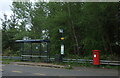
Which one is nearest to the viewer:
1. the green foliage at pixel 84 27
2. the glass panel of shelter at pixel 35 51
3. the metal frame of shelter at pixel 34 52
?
the green foliage at pixel 84 27

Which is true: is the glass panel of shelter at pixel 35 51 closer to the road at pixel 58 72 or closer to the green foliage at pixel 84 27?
the green foliage at pixel 84 27

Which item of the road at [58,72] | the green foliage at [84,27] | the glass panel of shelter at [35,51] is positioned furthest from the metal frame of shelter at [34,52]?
the road at [58,72]

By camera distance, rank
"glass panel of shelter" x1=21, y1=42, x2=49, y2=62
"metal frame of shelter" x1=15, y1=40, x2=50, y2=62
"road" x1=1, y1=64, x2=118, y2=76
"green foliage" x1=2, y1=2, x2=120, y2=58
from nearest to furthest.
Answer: "road" x1=1, y1=64, x2=118, y2=76 < "green foliage" x1=2, y1=2, x2=120, y2=58 < "metal frame of shelter" x1=15, y1=40, x2=50, y2=62 < "glass panel of shelter" x1=21, y1=42, x2=49, y2=62

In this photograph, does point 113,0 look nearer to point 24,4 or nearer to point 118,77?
point 118,77

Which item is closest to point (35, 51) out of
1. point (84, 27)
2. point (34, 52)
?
point (34, 52)

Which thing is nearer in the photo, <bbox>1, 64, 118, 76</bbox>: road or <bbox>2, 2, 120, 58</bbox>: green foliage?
<bbox>1, 64, 118, 76</bbox>: road

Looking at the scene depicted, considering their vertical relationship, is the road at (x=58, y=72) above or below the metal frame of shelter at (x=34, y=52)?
below

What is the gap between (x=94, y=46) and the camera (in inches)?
595

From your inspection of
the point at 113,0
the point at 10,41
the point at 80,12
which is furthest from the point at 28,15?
the point at 113,0

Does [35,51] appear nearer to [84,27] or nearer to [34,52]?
[34,52]

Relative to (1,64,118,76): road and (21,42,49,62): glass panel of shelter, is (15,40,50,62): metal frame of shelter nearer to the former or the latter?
(21,42,49,62): glass panel of shelter

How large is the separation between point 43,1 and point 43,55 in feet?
48.7

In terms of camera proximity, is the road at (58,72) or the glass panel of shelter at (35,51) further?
the glass panel of shelter at (35,51)

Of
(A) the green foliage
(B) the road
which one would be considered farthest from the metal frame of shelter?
(B) the road
